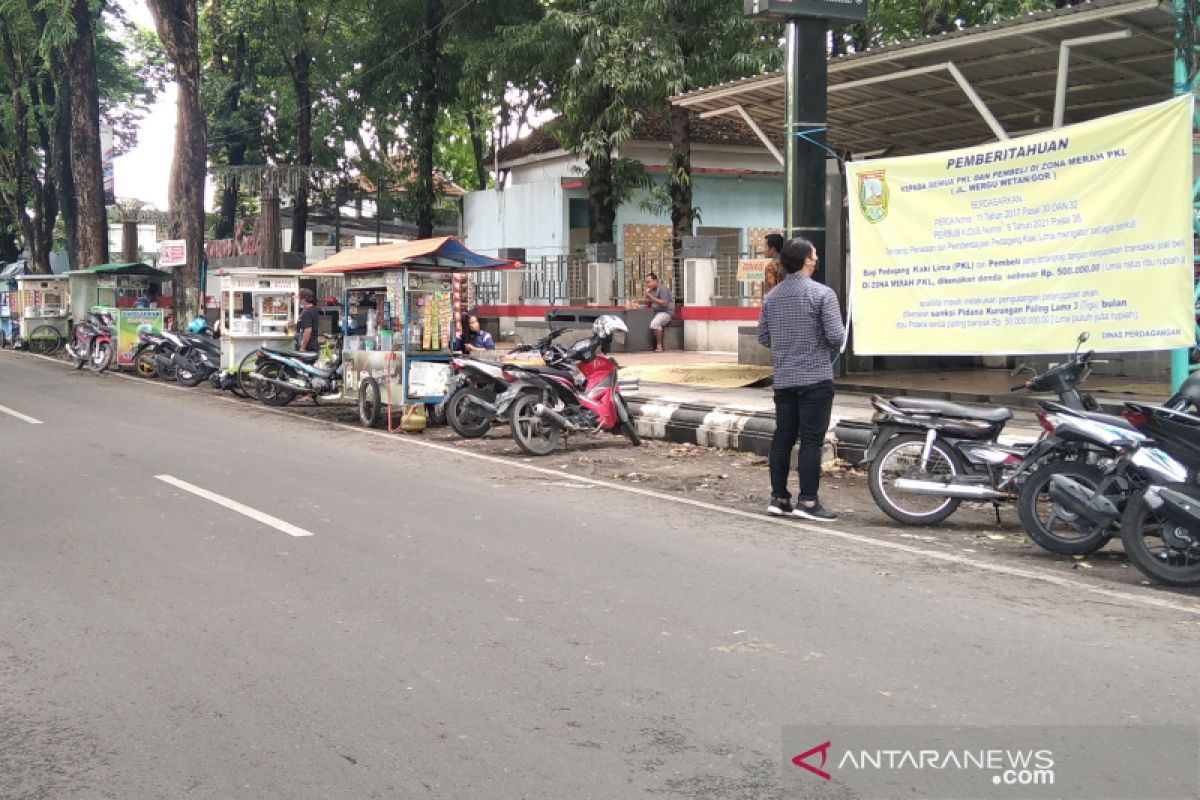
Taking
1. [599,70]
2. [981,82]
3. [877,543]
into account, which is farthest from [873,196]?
[599,70]

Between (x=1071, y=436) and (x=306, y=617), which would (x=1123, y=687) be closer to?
(x=1071, y=436)

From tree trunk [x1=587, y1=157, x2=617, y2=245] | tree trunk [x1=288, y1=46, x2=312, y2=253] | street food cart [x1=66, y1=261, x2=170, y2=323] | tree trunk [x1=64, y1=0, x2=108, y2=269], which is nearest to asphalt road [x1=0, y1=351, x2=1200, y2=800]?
tree trunk [x1=587, y1=157, x2=617, y2=245]

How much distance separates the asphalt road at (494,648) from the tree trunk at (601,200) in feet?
55.6

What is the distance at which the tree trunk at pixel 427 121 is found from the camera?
28.8m

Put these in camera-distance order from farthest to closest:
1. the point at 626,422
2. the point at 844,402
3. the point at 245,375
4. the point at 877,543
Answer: the point at 245,375 < the point at 844,402 < the point at 626,422 < the point at 877,543

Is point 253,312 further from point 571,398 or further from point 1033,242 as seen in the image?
point 1033,242

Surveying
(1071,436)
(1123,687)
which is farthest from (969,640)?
(1071,436)

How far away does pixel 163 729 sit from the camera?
404cm

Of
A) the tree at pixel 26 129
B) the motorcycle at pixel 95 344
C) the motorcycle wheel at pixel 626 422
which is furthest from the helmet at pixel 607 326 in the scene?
the tree at pixel 26 129

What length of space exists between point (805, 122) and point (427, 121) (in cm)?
2028

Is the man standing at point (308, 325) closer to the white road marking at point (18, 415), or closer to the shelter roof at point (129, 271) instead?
the white road marking at point (18, 415)

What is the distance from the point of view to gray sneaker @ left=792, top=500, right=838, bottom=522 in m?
8.02

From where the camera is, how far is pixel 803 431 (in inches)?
315

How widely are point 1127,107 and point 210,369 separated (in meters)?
14.8
